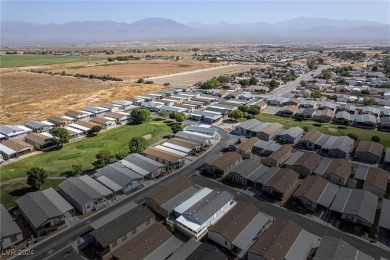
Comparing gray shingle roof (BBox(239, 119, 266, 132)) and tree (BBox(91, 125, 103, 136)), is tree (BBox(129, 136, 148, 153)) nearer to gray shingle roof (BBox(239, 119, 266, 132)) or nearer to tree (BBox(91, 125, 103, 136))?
tree (BBox(91, 125, 103, 136))

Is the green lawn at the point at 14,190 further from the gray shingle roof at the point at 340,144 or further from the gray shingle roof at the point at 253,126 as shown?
the gray shingle roof at the point at 340,144

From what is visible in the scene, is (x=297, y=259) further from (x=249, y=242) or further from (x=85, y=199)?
(x=85, y=199)

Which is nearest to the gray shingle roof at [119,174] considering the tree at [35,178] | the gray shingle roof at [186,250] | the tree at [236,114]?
the tree at [35,178]

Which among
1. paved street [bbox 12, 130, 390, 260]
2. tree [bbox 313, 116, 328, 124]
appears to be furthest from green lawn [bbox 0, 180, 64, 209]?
tree [bbox 313, 116, 328, 124]

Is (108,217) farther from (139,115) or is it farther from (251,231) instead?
(139,115)

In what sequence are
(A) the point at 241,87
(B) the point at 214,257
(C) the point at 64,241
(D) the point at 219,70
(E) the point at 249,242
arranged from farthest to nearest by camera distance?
(D) the point at 219,70, (A) the point at 241,87, (C) the point at 64,241, (E) the point at 249,242, (B) the point at 214,257

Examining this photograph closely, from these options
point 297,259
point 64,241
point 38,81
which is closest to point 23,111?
point 38,81
